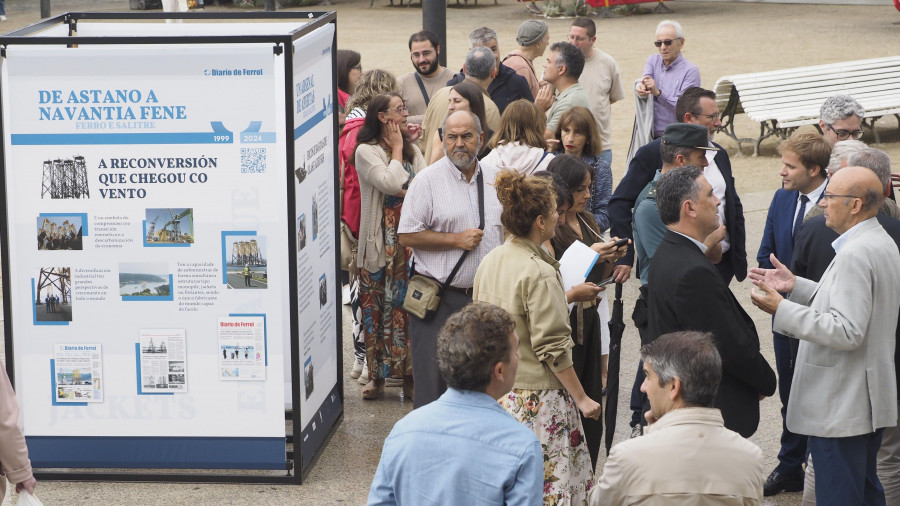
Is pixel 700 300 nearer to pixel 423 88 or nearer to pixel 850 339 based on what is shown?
pixel 850 339

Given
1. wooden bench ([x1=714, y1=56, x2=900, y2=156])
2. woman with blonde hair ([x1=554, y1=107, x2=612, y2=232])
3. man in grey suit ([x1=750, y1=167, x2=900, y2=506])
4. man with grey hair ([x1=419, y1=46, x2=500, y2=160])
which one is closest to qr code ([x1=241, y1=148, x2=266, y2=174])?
man with grey hair ([x1=419, y1=46, x2=500, y2=160])

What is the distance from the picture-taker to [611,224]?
6.43m

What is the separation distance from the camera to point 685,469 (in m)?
3.07

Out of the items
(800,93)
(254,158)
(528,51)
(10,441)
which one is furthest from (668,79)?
(10,441)

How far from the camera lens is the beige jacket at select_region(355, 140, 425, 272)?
605 centimetres

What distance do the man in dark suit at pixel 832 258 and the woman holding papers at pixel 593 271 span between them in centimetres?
90

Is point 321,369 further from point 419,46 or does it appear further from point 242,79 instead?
point 419,46

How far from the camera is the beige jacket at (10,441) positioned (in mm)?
3900

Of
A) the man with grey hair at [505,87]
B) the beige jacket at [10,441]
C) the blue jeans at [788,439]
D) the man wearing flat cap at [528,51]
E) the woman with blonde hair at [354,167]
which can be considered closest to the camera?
the beige jacket at [10,441]

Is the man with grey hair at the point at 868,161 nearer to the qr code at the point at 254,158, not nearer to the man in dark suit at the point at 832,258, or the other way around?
the man in dark suit at the point at 832,258

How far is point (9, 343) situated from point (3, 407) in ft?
4.70

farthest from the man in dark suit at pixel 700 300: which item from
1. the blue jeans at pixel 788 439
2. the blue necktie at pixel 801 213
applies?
the blue necktie at pixel 801 213

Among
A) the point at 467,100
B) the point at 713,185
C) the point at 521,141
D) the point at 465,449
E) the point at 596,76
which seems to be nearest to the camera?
the point at 465,449

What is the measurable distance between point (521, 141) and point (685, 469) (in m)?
3.31
